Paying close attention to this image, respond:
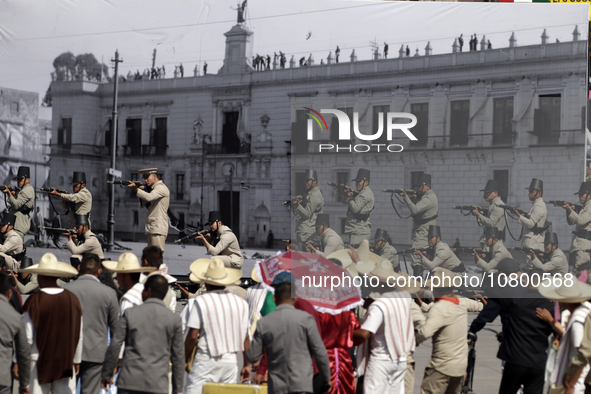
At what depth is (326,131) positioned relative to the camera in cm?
650

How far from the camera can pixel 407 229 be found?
21.0 feet

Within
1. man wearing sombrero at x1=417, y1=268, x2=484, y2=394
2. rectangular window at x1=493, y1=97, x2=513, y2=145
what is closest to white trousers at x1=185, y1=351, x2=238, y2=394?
man wearing sombrero at x1=417, y1=268, x2=484, y2=394

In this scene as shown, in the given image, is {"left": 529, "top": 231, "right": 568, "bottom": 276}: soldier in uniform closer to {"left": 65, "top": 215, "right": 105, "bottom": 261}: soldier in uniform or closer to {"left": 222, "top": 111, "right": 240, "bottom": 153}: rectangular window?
{"left": 65, "top": 215, "right": 105, "bottom": 261}: soldier in uniform

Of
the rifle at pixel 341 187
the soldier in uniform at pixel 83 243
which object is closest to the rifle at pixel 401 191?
the rifle at pixel 341 187

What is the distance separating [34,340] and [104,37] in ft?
20.9

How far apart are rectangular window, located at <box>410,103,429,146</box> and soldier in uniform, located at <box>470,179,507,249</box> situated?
0.68 m

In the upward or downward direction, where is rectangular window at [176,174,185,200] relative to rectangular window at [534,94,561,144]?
downward

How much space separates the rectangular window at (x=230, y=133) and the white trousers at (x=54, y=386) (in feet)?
22.7

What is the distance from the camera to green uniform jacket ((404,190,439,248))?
643cm

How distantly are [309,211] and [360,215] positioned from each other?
449mm

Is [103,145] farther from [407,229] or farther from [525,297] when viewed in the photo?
[525,297]

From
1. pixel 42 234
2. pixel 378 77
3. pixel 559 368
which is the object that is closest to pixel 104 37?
→ pixel 42 234

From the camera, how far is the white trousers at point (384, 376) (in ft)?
17.7

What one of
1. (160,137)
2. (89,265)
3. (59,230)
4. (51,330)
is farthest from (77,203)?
(51,330)
